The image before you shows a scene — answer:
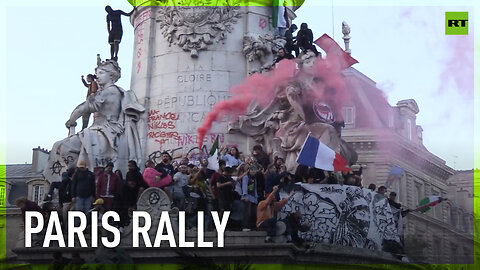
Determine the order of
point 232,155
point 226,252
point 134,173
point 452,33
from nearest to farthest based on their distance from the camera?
point 226,252 → point 134,173 → point 232,155 → point 452,33

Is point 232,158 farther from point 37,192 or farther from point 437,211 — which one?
point 437,211

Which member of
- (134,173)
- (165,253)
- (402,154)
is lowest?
(165,253)

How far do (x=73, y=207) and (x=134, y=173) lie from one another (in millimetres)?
1657

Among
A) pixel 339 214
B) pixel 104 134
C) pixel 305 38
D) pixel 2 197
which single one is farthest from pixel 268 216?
pixel 2 197

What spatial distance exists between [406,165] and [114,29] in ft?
88.2

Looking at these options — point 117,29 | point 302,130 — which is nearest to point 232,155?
point 302,130

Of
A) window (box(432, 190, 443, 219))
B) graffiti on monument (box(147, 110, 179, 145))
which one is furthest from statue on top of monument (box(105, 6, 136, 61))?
window (box(432, 190, 443, 219))

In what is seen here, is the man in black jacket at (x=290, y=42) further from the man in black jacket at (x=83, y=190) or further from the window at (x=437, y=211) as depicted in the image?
the window at (x=437, y=211)

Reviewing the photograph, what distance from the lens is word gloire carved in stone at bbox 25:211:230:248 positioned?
24188 millimetres


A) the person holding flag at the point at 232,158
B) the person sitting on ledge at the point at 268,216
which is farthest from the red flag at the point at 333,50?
the person sitting on ledge at the point at 268,216

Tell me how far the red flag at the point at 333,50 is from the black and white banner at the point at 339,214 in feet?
15.9

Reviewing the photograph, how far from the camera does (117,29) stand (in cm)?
3234

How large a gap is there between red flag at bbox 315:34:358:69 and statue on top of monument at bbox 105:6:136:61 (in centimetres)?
591

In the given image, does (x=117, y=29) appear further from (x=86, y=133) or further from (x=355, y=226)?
(x=355, y=226)
